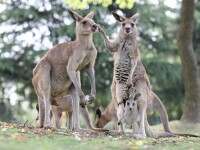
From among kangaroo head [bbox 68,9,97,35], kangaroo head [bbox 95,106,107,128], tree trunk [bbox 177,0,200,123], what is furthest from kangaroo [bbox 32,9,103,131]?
tree trunk [bbox 177,0,200,123]

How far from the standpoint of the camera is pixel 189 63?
1405cm

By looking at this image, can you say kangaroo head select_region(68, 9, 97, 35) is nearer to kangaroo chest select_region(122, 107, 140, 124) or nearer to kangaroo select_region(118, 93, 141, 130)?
kangaroo select_region(118, 93, 141, 130)

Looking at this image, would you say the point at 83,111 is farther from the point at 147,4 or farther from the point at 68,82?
the point at 147,4

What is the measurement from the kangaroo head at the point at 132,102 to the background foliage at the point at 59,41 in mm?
7591

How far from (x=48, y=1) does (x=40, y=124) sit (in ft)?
32.6

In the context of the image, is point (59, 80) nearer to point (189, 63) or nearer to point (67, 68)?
point (67, 68)

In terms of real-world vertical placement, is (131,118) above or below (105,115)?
below

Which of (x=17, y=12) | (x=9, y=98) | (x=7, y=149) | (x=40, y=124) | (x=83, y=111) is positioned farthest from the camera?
(x=9, y=98)

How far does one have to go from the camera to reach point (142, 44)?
1908 centimetres

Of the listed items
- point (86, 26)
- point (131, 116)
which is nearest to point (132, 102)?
point (131, 116)

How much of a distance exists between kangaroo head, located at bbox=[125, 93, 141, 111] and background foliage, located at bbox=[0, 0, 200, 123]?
24.9 feet

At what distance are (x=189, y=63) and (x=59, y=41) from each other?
16.6 ft

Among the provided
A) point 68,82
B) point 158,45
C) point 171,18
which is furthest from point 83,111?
point 171,18

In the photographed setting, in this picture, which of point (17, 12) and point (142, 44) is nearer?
point (17, 12)
